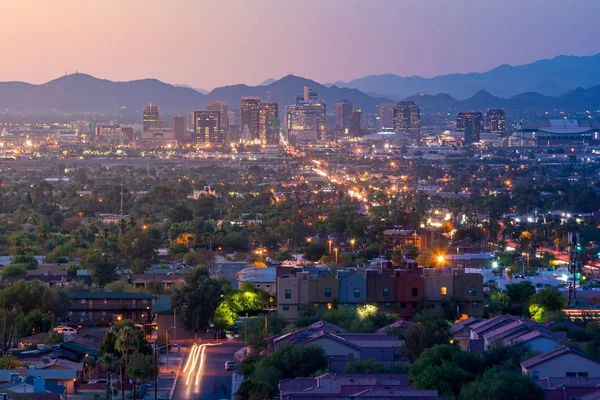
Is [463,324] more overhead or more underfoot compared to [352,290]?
more underfoot

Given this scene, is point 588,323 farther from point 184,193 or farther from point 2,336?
point 184,193

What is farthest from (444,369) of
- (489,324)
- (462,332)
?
(462,332)

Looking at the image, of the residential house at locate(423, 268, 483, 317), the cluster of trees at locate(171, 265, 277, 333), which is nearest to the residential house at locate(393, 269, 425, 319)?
the residential house at locate(423, 268, 483, 317)

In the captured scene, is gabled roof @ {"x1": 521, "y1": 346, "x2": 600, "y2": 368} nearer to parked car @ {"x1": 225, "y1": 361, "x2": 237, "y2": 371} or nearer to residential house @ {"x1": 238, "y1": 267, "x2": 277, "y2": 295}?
parked car @ {"x1": 225, "y1": 361, "x2": 237, "y2": 371}

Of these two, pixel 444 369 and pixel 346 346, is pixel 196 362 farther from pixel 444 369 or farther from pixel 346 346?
pixel 444 369

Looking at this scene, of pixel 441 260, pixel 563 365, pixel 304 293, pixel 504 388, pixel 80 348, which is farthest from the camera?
pixel 441 260
